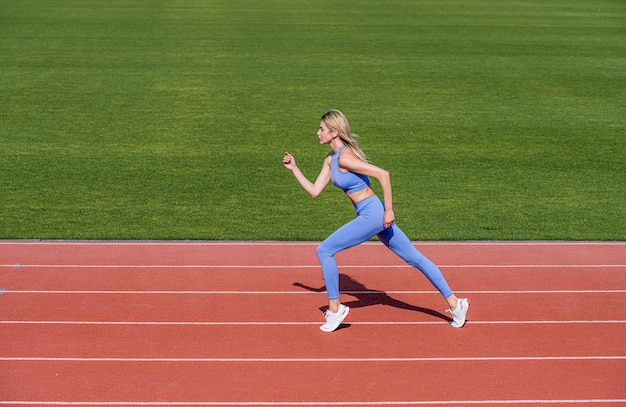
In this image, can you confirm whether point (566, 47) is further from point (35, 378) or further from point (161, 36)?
point (35, 378)

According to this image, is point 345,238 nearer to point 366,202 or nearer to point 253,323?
point 366,202

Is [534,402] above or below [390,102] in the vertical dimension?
above

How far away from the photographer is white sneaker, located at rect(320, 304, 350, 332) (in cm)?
853

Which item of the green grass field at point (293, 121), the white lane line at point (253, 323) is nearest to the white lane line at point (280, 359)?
the white lane line at point (253, 323)

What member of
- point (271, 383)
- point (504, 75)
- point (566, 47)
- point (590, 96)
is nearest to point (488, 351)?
point (271, 383)

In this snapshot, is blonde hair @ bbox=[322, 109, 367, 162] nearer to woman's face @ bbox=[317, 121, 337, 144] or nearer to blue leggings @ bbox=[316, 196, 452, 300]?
woman's face @ bbox=[317, 121, 337, 144]

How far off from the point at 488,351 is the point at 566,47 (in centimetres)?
2045

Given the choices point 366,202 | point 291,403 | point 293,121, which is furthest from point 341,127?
point 293,121

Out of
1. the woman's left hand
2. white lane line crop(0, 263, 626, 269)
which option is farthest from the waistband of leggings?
white lane line crop(0, 263, 626, 269)

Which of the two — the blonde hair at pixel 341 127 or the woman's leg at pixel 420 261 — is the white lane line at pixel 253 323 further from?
the blonde hair at pixel 341 127

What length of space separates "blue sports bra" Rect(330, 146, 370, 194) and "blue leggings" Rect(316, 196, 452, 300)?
150mm

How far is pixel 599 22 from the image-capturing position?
32.3 metres

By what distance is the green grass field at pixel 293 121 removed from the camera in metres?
12.7

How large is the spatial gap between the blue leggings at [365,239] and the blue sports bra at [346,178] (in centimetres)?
15
